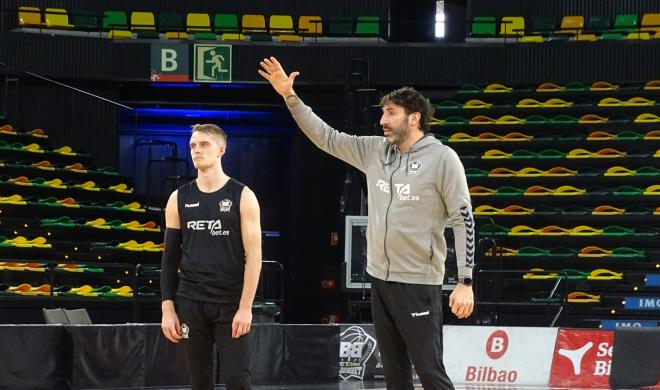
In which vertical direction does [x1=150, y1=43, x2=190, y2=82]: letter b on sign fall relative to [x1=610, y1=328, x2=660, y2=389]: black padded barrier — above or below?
above

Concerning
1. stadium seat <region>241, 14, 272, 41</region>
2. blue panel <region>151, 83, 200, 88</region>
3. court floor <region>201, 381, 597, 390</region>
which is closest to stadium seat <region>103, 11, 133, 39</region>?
blue panel <region>151, 83, 200, 88</region>

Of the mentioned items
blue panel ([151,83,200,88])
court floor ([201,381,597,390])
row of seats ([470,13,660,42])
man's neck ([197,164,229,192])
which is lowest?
court floor ([201,381,597,390])

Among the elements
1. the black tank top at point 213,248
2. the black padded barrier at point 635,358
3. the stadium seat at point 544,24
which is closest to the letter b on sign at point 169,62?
the stadium seat at point 544,24

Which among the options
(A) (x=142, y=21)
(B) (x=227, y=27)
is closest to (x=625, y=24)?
(B) (x=227, y=27)

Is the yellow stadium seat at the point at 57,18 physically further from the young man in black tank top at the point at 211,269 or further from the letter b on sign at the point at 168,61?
the young man in black tank top at the point at 211,269

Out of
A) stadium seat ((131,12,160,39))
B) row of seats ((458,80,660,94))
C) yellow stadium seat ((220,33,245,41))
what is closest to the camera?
row of seats ((458,80,660,94))

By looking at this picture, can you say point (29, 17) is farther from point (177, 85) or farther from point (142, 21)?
point (177, 85)

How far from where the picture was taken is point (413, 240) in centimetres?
547

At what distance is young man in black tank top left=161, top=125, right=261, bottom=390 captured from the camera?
5.82 meters

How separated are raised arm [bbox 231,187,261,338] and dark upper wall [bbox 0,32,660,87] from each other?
54.3ft

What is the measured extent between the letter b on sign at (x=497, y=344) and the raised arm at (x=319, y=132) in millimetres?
7519

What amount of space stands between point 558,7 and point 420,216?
19.6 m

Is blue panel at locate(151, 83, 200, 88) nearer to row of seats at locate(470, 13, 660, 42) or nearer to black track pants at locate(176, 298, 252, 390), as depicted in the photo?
row of seats at locate(470, 13, 660, 42)

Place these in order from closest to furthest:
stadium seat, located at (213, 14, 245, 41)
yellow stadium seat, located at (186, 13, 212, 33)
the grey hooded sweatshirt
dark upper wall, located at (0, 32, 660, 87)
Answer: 1. the grey hooded sweatshirt
2. dark upper wall, located at (0, 32, 660, 87)
3. stadium seat, located at (213, 14, 245, 41)
4. yellow stadium seat, located at (186, 13, 212, 33)
